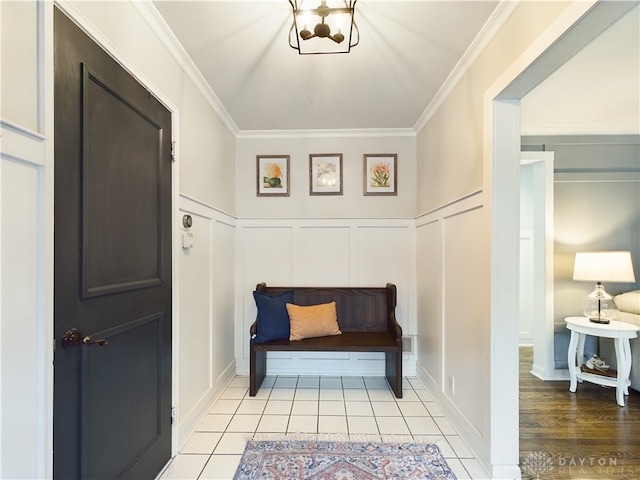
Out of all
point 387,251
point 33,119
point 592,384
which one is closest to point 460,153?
point 387,251

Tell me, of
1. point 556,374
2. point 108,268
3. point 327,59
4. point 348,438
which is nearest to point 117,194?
point 108,268

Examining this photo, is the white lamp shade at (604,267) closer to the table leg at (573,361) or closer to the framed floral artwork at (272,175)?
the table leg at (573,361)

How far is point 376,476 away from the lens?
68.4 inches

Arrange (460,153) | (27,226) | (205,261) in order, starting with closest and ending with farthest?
1. (27,226)
2. (460,153)
3. (205,261)

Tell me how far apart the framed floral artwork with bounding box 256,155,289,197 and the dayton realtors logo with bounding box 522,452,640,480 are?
2786mm

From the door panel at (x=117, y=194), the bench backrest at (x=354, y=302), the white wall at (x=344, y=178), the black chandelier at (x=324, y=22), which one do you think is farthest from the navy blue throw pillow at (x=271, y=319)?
the black chandelier at (x=324, y=22)

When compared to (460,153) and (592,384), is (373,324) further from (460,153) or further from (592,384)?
(592,384)

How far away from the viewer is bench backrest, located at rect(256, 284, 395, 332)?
3.11 metres

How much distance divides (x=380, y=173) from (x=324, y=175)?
58 centimetres

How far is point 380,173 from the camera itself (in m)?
3.29

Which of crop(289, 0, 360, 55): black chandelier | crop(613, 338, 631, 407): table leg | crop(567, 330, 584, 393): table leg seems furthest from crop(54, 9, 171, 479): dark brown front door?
crop(613, 338, 631, 407): table leg

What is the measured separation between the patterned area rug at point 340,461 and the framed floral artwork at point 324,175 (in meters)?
2.23

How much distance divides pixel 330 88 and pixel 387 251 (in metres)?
A: 1.65

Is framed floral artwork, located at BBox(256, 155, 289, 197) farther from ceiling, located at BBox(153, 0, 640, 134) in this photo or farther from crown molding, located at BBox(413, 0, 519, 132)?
crown molding, located at BBox(413, 0, 519, 132)
